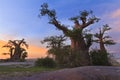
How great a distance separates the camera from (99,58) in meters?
32.2

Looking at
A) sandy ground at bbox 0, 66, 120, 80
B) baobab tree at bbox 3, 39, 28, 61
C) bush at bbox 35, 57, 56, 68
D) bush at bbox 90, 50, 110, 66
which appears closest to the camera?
sandy ground at bbox 0, 66, 120, 80

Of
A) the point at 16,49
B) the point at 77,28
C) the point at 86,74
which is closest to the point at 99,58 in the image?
the point at 77,28

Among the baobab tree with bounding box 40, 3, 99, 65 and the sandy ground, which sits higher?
the baobab tree with bounding box 40, 3, 99, 65

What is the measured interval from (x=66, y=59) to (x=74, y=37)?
325cm

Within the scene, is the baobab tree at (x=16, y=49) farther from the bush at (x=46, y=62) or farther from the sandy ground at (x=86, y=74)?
the sandy ground at (x=86, y=74)

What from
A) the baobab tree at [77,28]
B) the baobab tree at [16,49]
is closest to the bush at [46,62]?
the baobab tree at [77,28]

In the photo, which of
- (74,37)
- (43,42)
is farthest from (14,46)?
(74,37)

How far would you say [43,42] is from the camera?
136 ft

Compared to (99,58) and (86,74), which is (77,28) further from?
(86,74)

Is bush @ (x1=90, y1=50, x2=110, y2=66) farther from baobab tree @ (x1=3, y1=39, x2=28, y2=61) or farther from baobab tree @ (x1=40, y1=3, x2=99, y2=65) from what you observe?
baobab tree @ (x1=3, y1=39, x2=28, y2=61)

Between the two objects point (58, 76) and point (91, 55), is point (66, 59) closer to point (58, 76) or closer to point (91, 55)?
point (91, 55)

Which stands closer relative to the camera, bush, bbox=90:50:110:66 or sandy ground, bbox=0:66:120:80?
sandy ground, bbox=0:66:120:80

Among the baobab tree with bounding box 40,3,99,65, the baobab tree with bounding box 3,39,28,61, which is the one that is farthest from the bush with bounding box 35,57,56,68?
the baobab tree with bounding box 3,39,28,61

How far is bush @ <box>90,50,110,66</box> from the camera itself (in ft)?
105
